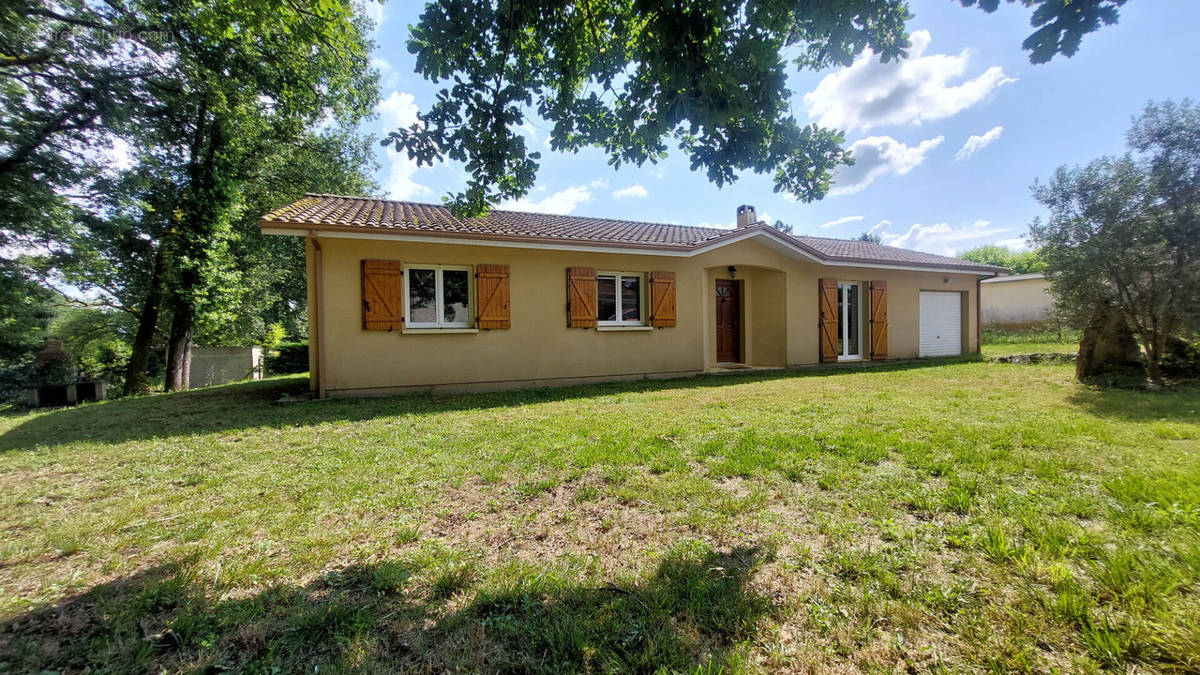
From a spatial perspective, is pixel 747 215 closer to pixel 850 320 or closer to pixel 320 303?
pixel 850 320

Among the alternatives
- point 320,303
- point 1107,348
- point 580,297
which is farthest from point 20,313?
point 1107,348

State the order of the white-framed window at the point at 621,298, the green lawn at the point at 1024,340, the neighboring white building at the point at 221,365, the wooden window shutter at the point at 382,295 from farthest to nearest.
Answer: the green lawn at the point at 1024,340
the neighboring white building at the point at 221,365
the white-framed window at the point at 621,298
the wooden window shutter at the point at 382,295

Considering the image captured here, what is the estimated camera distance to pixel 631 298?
32.3ft

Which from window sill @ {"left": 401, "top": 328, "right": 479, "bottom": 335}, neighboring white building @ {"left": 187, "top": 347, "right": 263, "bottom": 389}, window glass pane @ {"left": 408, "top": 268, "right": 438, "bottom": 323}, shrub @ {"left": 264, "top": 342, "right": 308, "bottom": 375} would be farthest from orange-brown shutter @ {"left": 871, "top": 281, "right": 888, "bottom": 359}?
shrub @ {"left": 264, "top": 342, "right": 308, "bottom": 375}

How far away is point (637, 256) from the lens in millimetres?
→ 9562

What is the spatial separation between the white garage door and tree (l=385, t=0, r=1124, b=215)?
A: 1207 centimetres

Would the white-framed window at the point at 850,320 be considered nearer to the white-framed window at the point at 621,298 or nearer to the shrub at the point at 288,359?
the white-framed window at the point at 621,298

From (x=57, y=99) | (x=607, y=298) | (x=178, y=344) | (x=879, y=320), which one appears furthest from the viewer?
(x=879, y=320)

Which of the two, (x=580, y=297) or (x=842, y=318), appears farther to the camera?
(x=842, y=318)

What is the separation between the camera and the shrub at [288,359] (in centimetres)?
1656

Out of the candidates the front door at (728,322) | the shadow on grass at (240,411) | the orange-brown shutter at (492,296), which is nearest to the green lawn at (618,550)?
the shadow on grass at (240,411)

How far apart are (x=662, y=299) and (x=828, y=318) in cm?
506

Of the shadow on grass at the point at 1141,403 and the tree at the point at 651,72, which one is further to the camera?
the shadow on grass at the point at 1141,403

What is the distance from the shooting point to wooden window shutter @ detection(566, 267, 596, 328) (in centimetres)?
893
